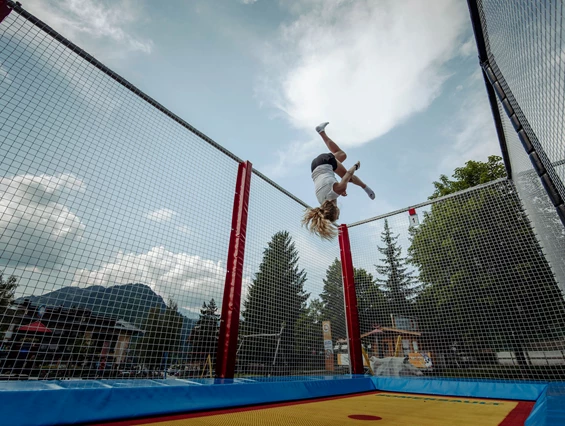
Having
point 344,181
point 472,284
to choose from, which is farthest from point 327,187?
point 472,284

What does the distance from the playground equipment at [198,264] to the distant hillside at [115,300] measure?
0.01 m

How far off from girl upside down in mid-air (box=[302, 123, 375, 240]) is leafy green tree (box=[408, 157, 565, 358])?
8.08 feet

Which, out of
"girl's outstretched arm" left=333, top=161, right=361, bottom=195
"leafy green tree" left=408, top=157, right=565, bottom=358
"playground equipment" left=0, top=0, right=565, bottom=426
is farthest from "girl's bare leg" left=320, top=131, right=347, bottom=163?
"leafy green tree" left=408, top=157, right=565, bottom=358

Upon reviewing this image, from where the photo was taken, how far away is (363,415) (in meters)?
2.02

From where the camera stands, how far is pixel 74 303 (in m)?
2.20

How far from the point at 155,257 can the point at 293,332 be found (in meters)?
2.69

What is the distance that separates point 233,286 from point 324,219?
1.63 meters

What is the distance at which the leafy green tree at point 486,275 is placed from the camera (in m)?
4.42

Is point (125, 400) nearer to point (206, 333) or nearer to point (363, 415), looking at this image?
point (206, 333)

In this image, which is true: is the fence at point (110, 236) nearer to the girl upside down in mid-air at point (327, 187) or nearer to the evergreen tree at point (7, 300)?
the evergreen tree at point (7, 300)

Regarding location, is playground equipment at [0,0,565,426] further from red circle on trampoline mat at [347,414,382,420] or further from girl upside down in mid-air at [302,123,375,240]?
girl upside down in mid-air at [302,123,375,240]

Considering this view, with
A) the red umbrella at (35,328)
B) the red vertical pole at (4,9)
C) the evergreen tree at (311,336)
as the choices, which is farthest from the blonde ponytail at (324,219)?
the red vertical pole at (4,9)

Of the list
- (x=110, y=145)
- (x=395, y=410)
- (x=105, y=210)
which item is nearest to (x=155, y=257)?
(x=105, y=210)

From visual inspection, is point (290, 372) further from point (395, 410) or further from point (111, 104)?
point (111, 104)
